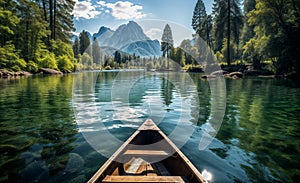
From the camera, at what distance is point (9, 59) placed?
30.7 m

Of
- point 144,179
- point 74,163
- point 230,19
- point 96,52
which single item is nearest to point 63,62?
point 230,19

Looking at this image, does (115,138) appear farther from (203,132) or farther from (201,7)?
(201,7)

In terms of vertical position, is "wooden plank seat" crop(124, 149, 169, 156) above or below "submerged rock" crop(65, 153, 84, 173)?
above

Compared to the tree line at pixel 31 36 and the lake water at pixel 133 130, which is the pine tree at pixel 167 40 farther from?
the lake water at pixel 133 130

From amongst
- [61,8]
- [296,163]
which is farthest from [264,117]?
[61,8]

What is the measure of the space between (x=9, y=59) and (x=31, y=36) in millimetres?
8413

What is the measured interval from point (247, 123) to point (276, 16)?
2695 cm

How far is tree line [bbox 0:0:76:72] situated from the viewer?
30594 mm

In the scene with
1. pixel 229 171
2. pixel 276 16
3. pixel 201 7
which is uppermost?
pixel 201 7

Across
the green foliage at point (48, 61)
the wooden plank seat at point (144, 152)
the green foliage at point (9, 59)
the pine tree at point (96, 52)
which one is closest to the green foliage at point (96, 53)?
the pine tree at point (96, 52)

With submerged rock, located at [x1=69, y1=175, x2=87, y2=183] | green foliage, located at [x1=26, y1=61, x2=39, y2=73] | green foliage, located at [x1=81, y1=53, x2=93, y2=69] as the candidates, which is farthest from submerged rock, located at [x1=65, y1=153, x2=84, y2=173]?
green foliage, located at [x1=81, y1=53, x2=93, y2=69]

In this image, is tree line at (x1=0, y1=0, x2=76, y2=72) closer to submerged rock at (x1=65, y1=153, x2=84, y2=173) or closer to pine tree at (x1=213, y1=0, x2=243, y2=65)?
submerged rock at (x1=65, y1=153, x2=84, y2=173)

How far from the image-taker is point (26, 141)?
5.50m

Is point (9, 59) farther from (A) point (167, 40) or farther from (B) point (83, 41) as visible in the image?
(B) point (83, 41)
